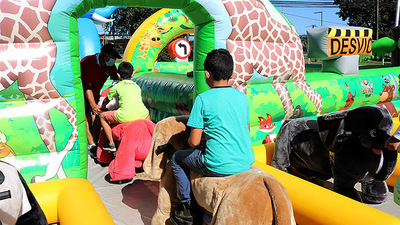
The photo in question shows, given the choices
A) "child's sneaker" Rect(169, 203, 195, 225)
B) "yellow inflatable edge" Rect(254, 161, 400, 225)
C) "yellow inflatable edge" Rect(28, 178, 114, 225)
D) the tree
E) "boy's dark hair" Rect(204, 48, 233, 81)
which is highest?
the tree

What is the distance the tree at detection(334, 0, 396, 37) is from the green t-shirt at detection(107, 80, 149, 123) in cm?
2671

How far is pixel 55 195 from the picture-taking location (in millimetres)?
2279

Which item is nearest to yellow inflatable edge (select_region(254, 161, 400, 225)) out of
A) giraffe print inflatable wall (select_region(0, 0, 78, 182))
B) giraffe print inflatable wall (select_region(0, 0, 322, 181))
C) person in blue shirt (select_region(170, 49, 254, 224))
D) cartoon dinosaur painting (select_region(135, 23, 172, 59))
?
person in blue shirt (select_region(170, 49, 254, 224))

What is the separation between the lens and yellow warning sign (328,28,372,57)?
4.95 metres

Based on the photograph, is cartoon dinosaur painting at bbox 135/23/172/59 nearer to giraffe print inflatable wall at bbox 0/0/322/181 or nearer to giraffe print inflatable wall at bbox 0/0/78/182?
giraffe print inflatable wall at bbox 0/0/322/181

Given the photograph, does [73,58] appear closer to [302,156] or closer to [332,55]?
[302,156]

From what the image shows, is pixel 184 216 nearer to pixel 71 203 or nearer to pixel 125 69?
pixel 71 203

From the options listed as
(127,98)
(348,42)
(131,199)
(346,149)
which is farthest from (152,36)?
(346,149)

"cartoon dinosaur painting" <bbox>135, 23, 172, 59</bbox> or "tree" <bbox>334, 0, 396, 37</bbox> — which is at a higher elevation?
"tree" <bbox>334, 0, 396, 37</bbox>

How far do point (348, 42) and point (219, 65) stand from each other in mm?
3801

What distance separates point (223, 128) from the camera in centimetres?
201

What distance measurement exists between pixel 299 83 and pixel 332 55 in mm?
980

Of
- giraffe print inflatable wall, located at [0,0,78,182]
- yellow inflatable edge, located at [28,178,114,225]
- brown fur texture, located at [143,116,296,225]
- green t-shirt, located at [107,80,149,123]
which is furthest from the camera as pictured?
green t-shirt, located at [107,80,149,123]

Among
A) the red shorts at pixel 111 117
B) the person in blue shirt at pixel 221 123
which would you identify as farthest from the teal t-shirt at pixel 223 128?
the red shorts at pixel 111 117
